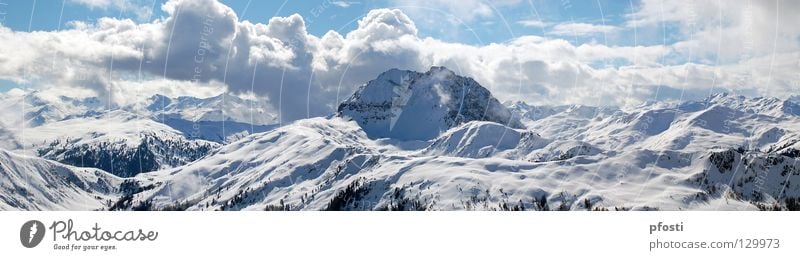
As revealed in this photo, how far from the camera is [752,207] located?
618 ft
